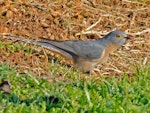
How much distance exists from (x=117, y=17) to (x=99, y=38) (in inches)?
40.7

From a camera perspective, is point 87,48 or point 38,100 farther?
point 87,48

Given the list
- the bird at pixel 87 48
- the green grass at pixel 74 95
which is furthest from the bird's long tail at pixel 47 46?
the green grass at pixel 74 95

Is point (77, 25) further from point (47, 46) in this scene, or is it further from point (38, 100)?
point (38, 100)

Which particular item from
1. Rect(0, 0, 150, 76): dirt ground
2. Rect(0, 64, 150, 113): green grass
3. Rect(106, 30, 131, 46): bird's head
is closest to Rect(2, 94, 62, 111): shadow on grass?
Rect(0, 64, 150, 113): green grass

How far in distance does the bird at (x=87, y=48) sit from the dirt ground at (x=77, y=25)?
0.64 feet

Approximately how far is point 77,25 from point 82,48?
3.68 feet

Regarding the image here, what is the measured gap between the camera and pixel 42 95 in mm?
7141

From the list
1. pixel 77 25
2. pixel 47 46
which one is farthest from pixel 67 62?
pixel 77 25

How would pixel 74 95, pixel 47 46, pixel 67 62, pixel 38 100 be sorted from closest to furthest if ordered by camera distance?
1. pixel 38 100
2. pixel 74 95
3. pixel 47 46
4. pixel 67 62

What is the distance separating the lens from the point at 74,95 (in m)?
7.17

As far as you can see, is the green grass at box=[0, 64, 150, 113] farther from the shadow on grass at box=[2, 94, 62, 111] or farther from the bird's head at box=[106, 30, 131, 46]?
the bird's head at box=[106, 30, 131, 46]

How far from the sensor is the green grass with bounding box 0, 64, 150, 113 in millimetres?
6738

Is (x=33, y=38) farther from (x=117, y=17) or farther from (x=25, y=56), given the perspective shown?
(x=117, y=17)

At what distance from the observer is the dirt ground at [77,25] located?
367 inches
